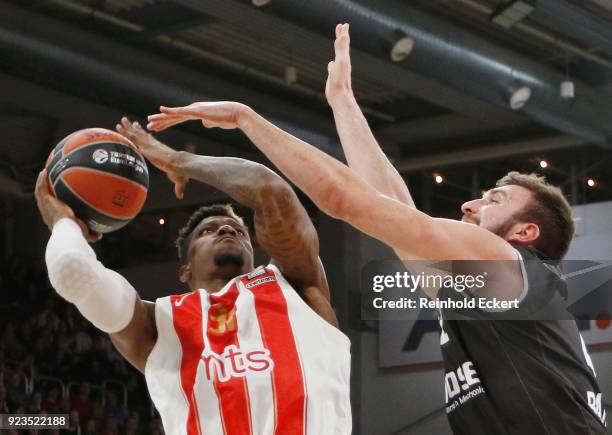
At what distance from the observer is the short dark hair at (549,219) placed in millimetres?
3133

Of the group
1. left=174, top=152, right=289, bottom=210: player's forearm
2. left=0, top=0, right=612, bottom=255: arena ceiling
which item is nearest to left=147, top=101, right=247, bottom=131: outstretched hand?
left=174, top=152, right=289, bottom=210: player's forearm

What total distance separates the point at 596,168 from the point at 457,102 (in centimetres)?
314

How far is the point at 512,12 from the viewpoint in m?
10.5

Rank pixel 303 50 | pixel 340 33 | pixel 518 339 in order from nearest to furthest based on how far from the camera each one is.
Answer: pixel 518 339 → pixel 340 33 → pixel 303 50

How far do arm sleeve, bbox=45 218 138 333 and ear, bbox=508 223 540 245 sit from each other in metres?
1.42

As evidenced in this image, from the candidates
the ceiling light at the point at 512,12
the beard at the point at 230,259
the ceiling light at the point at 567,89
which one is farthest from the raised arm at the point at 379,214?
the ceiling light at the point at 567,89

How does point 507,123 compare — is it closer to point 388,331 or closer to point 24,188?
point 388,331

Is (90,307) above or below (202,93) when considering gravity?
below

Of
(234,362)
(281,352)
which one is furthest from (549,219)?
(234,362)

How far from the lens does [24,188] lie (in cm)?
1653

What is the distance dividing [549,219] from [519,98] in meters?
8.73

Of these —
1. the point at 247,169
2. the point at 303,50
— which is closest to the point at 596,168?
the point at 303,50

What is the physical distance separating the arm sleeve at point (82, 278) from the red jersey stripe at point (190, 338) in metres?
0.30

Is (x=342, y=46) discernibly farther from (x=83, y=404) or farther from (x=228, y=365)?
(x=83, y=404)
